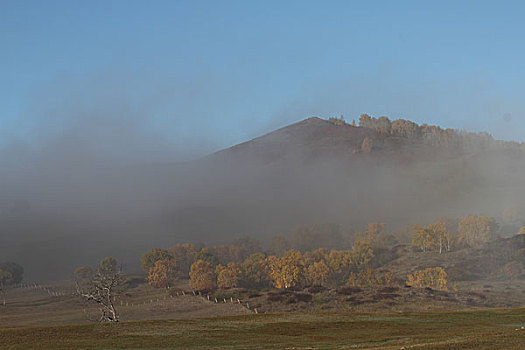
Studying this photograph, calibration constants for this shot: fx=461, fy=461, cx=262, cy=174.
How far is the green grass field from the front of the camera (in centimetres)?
3794

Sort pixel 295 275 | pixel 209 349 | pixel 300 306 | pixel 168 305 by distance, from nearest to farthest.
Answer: pixel 209 349, pixel 300 306, pixel 168 305, pixel 295 275

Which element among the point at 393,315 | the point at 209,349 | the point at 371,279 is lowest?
the point at 371,279

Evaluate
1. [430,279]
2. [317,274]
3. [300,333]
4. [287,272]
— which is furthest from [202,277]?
[300,333]

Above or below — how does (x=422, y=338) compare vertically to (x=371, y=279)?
above

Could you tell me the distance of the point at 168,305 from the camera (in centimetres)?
14075

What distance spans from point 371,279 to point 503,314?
12032cm

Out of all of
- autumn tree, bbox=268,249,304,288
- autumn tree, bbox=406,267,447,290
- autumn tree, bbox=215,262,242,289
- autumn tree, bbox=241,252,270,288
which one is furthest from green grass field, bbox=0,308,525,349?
autumn tree, bbox=241,252,270,288

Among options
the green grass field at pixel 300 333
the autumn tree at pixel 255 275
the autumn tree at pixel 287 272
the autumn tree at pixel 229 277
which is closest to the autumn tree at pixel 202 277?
the autumn tree at pixel 229 277

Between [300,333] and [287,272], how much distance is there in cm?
12683

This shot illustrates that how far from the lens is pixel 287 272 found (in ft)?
575

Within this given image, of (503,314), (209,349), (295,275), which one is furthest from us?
(295,275)

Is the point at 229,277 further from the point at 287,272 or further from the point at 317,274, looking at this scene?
the point at 317,274

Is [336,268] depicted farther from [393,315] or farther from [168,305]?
[393,315]

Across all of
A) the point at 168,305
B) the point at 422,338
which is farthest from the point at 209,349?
the point at 168,305
